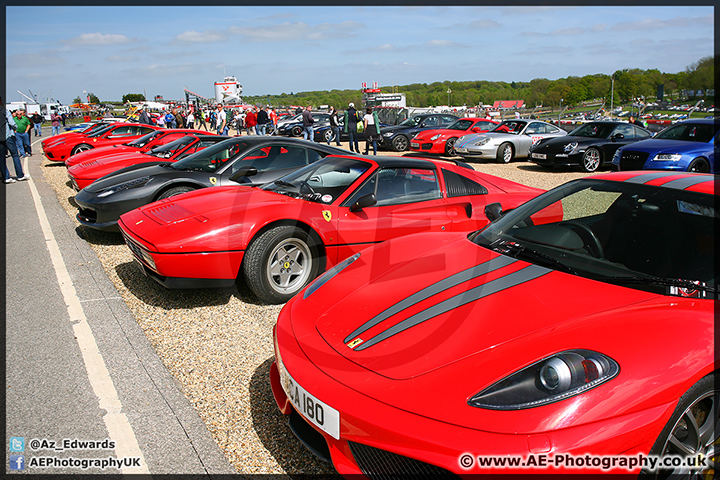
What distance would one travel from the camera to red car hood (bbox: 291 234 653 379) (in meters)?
1.90

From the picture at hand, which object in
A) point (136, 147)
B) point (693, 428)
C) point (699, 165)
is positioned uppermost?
point (136, 147)

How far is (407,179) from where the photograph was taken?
175 inches

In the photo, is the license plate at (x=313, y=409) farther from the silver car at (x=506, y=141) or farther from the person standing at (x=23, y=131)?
the person standing at (x=23, y=131)

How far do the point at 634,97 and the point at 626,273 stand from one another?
4096 inches

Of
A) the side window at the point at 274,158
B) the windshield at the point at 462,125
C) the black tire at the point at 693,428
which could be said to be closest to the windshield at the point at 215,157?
the side window at the point at 274,158

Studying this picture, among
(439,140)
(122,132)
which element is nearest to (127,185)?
(122,132)

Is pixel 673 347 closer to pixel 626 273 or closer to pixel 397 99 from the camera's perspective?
pixel 626 273

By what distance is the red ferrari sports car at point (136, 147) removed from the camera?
32.7 feet

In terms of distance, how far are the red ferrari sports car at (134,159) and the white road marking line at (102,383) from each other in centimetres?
376

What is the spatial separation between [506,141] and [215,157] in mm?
9935

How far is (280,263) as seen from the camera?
12.9ft

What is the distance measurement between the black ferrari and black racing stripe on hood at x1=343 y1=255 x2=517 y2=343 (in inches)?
145

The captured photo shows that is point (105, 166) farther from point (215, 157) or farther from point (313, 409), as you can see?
point (313, 409)

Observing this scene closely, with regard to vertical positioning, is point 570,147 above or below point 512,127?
below
